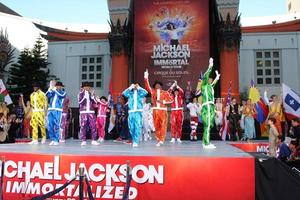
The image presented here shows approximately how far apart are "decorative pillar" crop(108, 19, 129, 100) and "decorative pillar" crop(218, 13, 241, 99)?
16.5 ft

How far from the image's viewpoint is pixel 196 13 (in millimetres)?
17719

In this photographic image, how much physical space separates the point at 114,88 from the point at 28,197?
13.3 meters

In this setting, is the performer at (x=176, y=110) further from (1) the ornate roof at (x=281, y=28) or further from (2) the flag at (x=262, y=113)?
(1) the ornate roof at (x=281, y=28)

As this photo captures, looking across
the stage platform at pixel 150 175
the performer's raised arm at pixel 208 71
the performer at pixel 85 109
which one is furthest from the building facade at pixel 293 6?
the stage platform at pixel 150 175

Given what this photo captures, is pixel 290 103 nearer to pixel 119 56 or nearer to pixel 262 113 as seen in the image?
pixel 262 113

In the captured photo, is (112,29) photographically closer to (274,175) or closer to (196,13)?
(196,13)

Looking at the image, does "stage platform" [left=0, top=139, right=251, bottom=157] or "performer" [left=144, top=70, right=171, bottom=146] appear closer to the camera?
"stage platform" [left=0, top=139, right=251, bottom=157]

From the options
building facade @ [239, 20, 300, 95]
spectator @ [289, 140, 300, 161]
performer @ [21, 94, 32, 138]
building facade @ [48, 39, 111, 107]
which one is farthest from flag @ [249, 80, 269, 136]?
building facade @ [48, 39, 111, 107]

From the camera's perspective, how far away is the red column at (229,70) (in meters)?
17.6

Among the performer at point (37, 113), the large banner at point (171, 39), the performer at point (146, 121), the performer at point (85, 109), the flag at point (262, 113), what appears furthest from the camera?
the large banner at point (171, 39)

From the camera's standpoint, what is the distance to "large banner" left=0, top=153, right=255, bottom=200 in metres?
4.98

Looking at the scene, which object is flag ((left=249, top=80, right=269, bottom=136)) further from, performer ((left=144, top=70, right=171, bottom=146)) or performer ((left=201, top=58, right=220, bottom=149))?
performer ((left=201, top=58, right=220, bottom=149))

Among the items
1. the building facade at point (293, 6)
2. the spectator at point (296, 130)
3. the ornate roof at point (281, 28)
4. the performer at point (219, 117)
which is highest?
the building facade at point (293, 6)

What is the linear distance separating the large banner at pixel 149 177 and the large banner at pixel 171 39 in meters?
12.5
